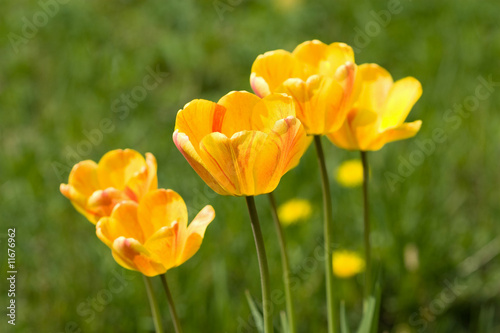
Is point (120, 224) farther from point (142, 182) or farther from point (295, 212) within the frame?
point (295, 212)

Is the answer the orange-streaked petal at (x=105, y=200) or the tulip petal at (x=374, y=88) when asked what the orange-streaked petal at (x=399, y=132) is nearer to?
the tulip petal at (x=374, y=88)

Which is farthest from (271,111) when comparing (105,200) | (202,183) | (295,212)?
(202,183)

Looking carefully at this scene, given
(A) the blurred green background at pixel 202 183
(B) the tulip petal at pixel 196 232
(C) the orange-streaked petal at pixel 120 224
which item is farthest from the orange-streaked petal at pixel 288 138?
(A) the blurred green background at pixel 202 183

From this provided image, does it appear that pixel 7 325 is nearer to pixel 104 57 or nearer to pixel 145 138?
pixel 145 138

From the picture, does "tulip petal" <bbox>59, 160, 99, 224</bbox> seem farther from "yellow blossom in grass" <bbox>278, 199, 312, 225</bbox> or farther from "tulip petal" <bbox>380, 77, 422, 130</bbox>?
"yellow blossom in grass" <bbox>278, 199, 312, 225</bbox>

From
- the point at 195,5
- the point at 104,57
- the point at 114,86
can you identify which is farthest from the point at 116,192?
the point at 195,5

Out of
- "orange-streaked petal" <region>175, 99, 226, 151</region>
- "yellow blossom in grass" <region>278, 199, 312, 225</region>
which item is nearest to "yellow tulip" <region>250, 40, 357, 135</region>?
"orange-streaked petal" <region>175, 99, 226, 151</region>
